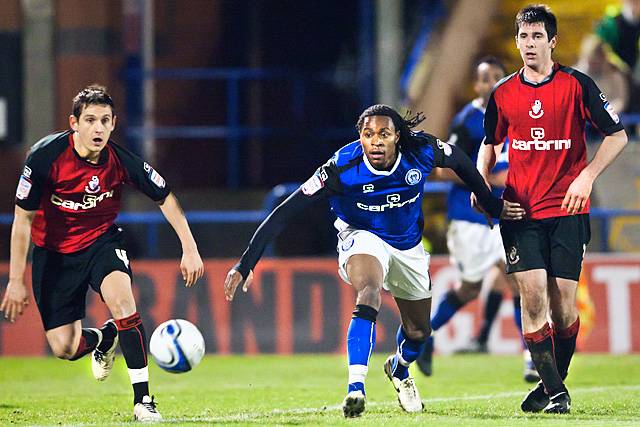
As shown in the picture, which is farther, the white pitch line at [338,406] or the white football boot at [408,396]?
the white football boot at [408,396]

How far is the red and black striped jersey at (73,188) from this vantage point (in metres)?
7.79

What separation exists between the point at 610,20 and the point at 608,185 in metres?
1.75

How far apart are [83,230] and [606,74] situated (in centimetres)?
808

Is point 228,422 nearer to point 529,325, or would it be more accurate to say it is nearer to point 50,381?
point 529,325

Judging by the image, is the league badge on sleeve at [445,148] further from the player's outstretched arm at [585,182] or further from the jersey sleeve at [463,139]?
the jersey sleeve at [463,139]

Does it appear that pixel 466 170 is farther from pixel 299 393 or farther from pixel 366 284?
pixel 299 393

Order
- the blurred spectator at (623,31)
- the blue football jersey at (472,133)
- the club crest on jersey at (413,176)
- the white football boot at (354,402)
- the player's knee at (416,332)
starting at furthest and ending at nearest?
the blurred spectator at (623,31)
the blue football jersey at (472,133)
the player's knee at (416,332)
the club crest on jersey at (413,176)
the white football boot at (354,402)

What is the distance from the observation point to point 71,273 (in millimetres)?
8016

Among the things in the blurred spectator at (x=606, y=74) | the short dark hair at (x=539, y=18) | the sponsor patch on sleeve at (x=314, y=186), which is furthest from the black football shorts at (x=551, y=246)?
the blurred spectator at (x=606, y=74)

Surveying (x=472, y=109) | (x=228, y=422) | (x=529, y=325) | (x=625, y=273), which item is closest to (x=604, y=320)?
(x=625, y=273)

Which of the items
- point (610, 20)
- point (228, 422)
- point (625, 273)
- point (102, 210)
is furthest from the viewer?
point (610, 20)

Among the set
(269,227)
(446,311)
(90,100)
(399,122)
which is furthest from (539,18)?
(446,311)

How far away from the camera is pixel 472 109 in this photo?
34.3 feet

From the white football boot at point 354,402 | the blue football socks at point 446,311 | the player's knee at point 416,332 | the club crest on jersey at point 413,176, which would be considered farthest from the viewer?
the blue football socks at point 446,311
